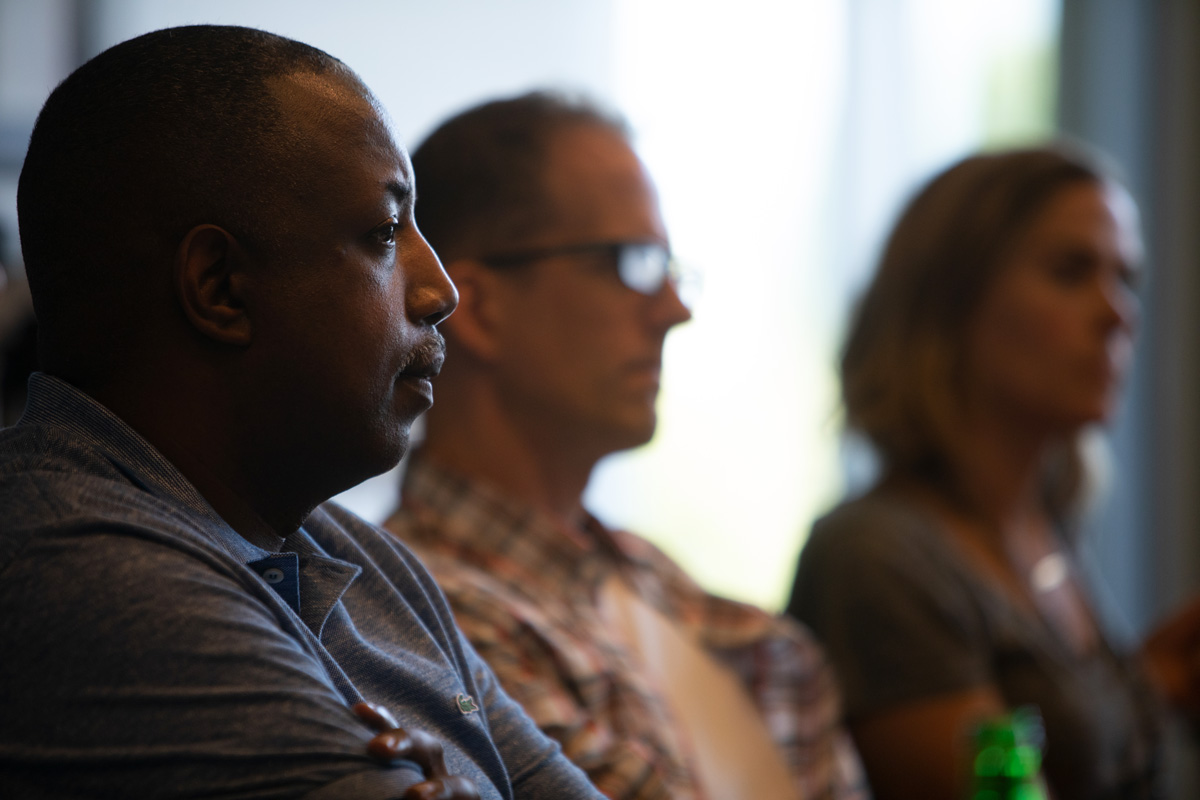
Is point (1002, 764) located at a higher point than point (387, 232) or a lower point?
lower

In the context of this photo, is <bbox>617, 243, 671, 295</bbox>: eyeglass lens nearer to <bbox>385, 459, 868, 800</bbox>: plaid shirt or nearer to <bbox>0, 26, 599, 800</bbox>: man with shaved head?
<bbox>385, 459, 868, 800</bbox>: plaid shirt

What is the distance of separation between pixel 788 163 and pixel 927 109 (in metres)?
0.45

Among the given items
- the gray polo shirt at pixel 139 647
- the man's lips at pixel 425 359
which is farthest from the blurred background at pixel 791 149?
the gray polo shirt at pixel 139 647

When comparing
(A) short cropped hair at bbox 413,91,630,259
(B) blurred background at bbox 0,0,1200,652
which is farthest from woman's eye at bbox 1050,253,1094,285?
(A) short cropped hair at bbox 413,91,630,259

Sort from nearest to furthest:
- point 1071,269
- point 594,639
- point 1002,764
→ point 1002,764, point 594,639, point 1071,269

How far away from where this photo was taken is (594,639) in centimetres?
112

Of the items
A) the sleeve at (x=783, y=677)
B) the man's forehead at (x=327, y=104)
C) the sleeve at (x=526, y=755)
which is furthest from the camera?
the sleeve at (x=783, y=677)

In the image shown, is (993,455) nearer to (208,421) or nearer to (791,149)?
(791,149)

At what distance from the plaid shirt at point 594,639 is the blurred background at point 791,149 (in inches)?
24.7

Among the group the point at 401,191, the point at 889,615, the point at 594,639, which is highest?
the point at 401,191

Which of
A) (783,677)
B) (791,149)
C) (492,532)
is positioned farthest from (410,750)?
(791,149)

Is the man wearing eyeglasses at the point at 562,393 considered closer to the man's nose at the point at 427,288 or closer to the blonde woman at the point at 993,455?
the blonde woman at the point at 993,455

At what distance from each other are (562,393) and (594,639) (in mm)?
266

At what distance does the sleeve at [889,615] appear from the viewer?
1.49m
